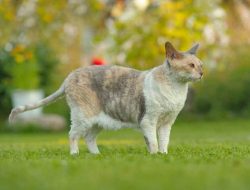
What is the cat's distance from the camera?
915 cm

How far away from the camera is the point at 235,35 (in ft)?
91.5

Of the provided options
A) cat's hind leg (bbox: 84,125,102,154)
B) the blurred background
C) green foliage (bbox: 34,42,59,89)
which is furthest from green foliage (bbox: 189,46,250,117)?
cat's hind leg (bbox: 84,125,102,154)

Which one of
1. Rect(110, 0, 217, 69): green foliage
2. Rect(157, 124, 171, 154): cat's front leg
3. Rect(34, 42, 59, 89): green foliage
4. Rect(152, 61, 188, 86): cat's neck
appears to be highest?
Rect(110, 0, 217, 69): green foliage

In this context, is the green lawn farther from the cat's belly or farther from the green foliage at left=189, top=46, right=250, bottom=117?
the green foliage at left=189, top=46, right=250, bottom=117

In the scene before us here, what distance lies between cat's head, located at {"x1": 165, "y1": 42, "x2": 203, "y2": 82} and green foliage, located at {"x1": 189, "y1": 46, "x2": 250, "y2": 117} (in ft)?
48.4

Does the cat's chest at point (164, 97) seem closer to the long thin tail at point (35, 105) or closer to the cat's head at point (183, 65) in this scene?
the cat's head at point (183, 65)

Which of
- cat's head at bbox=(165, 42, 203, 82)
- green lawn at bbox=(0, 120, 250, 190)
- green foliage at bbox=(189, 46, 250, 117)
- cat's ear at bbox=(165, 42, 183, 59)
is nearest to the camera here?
green lawn at bbox=(0, 120, 250, 190)

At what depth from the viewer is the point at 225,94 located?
949 inches

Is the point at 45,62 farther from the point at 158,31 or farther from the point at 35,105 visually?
the point at 35,105

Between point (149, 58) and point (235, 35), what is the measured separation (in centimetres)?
525

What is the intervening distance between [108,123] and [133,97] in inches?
19.2

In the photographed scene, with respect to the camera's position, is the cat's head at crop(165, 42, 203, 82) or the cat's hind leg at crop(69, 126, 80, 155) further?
the cat's hind leg at crop(69, 126, 80, 155)

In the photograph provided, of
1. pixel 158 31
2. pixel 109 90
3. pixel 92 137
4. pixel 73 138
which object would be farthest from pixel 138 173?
pixel 158 31

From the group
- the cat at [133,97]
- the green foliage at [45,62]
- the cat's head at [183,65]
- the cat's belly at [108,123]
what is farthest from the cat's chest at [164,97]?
the green foliage at [45,62]
